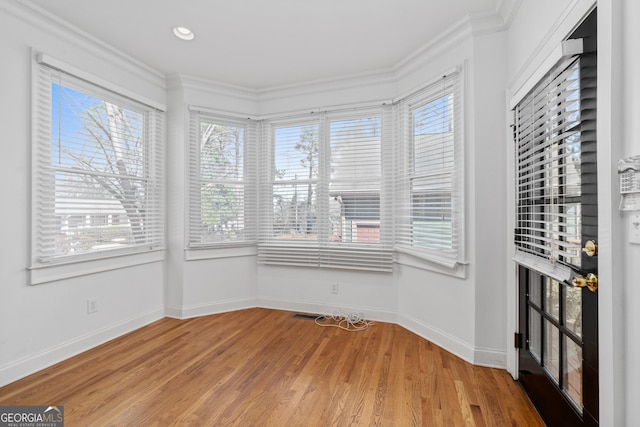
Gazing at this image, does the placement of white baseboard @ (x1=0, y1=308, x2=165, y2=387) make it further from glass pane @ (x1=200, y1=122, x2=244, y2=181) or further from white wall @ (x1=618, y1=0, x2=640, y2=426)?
white wall @ (x1=618, y1=0, x2=640, y2=426)

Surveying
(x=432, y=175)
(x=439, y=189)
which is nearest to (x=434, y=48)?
(x=432, y=175)

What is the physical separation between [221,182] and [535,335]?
10.3 feet

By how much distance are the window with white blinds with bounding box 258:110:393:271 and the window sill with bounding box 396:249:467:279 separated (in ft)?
0.41

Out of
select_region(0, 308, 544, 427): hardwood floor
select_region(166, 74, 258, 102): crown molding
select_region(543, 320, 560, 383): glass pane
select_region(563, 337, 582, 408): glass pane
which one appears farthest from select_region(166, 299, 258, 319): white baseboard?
select_region(563, 337, 582, 408): glass pane

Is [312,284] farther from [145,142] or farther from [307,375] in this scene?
[145,142]

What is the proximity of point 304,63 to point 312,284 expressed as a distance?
7.75ft

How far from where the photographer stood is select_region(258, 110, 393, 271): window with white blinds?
3182mm

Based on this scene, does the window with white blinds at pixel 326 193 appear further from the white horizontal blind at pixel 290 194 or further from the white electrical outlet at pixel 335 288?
the white electrical outlet at pixel 335 288

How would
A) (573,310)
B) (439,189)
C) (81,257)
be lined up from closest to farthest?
(573,310) < (81,257) < (439,189)

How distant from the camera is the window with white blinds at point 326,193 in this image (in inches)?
125

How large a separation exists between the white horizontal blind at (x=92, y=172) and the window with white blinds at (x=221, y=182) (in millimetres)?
351

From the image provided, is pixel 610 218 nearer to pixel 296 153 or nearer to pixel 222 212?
pixel 296 153

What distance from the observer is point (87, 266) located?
8.37ft

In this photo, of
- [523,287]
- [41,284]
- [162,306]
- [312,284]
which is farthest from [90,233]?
[523,287]
